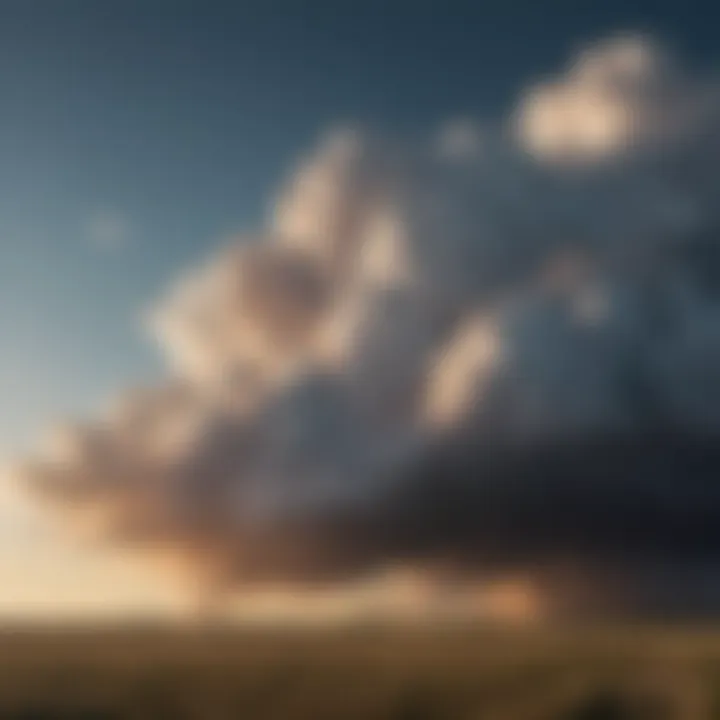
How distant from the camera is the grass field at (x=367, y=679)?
98500mm

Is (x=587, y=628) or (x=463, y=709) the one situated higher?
(x=587, y=628)

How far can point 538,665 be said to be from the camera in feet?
374

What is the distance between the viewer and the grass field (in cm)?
9850

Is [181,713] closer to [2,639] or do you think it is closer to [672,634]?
[2,639]

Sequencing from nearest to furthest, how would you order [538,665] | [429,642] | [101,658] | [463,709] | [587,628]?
[463,709] < [538,665] < [101,658] < [429,642] < [587,628]

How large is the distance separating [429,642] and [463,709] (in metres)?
44.5

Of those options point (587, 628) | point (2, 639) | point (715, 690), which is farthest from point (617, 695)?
point (2, 639)

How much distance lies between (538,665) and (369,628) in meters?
61.4

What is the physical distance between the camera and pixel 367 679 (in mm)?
111750

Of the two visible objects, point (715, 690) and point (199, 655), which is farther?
point (199, 655)

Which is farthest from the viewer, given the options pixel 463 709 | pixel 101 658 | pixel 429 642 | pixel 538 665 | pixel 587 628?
pixel 587 628

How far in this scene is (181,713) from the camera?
Result: 329 ft

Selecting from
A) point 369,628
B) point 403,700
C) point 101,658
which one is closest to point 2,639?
point 101,658

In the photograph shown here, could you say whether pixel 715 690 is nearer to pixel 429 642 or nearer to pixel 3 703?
pixel 429 642
